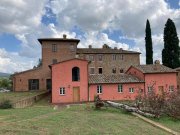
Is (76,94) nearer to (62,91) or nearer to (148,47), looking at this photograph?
(62,91)

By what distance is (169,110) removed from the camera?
20.3 meters

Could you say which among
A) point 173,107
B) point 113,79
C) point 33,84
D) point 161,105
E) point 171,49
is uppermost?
point 171,49

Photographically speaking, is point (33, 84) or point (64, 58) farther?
point (64, 58)

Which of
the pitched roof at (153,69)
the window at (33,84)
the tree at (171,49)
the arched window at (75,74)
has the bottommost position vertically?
the window at (33,84)

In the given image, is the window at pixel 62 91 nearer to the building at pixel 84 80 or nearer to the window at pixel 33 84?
the building at pixel 84 80

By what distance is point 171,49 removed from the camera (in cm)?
6009

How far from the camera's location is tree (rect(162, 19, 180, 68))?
196 feet

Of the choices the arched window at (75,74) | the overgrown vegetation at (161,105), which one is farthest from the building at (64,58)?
the overgrown vegetation at (161,105)

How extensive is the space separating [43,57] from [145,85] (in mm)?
23826

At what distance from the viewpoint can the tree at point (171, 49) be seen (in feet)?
196

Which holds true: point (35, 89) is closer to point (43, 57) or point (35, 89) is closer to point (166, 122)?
point (43, 57)

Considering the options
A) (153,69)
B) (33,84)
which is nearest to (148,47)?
(153,69)

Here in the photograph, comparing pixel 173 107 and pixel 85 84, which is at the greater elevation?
pixel 85 84

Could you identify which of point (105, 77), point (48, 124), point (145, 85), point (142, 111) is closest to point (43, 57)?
point (105, 77)
